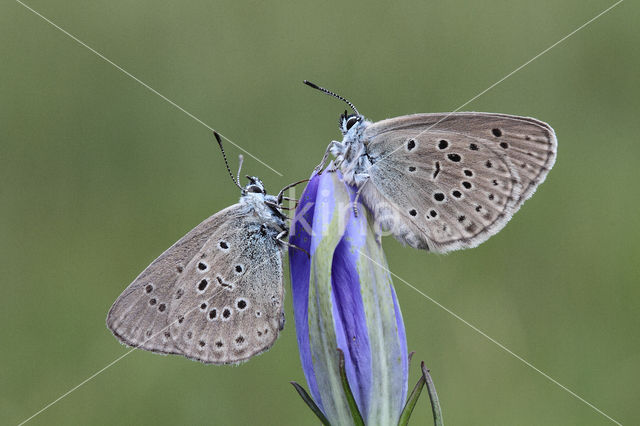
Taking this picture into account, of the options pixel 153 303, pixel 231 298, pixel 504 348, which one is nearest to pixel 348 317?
pixel 231 298

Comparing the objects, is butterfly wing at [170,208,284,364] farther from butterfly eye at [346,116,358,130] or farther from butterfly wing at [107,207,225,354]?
butterfly eye at [346,116,358,130]

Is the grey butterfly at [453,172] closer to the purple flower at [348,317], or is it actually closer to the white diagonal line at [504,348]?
the purple flower at [348,317]

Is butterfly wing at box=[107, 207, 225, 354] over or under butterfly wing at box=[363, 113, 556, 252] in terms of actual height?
under

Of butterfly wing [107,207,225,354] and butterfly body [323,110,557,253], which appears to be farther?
butterfly wing [107,207,225,354]

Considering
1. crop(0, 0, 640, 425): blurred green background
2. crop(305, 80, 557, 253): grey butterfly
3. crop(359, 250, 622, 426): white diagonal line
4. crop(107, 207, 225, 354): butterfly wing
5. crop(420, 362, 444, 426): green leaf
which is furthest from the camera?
crop(0, 0, 640, 425): blurred green background

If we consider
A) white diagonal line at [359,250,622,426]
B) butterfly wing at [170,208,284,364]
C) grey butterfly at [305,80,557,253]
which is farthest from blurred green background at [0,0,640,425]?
grey butterfly at [305,80,557,253]

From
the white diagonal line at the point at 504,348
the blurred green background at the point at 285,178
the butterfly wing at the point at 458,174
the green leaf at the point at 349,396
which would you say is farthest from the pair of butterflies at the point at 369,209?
the blurred green background at the point at 285,178

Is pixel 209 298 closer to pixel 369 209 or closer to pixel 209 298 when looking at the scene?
pixel 209 298
